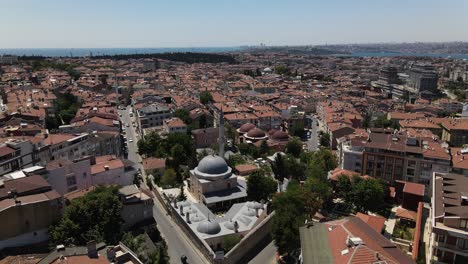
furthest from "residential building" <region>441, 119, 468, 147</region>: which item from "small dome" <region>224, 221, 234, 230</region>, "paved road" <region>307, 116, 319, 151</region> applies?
"small dome" <region>224, 221, 234, 230</region>

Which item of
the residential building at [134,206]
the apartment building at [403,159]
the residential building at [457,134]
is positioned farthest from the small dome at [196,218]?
the residential building at [457,134]

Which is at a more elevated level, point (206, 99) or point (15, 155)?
point (15, 155)

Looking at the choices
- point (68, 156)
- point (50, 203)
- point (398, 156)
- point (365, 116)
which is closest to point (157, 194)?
point (68, 156)

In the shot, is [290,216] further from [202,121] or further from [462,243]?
[202,121]

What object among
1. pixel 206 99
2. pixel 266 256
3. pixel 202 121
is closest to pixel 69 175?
pixel 266 256

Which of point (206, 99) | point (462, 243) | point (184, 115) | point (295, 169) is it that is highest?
point (206, 99)
